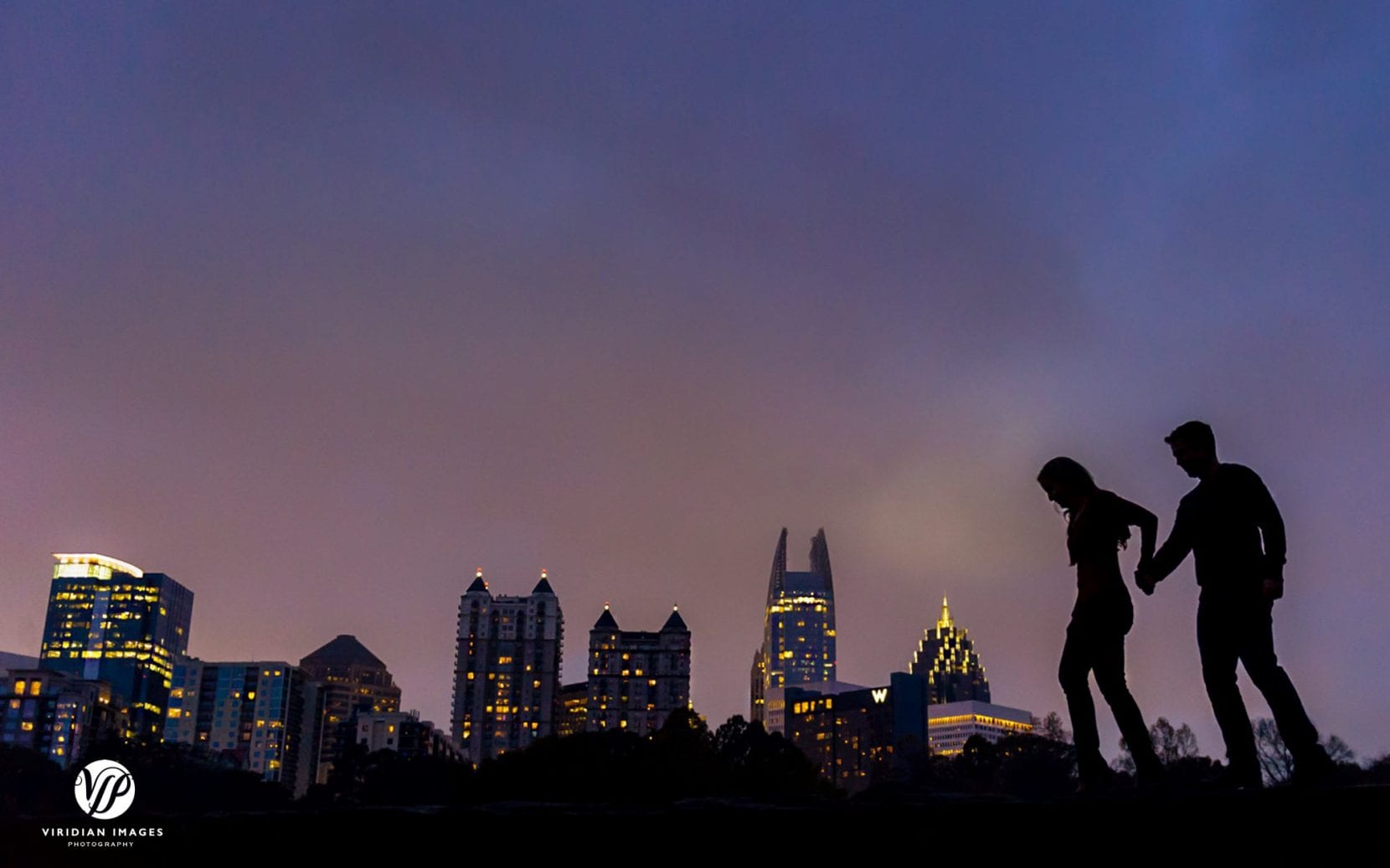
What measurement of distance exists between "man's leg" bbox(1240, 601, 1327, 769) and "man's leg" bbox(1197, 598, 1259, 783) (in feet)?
0.24

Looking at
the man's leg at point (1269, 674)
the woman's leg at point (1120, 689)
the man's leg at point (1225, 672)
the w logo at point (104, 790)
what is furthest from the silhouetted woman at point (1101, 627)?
the w logo at point (104, 790)

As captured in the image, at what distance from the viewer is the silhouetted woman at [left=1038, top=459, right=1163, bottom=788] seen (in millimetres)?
7273

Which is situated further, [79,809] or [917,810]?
[79,809]

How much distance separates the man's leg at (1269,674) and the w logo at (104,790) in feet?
20.7

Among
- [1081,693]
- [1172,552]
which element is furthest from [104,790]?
[1172,552]

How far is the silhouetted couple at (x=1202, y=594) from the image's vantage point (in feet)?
21.7

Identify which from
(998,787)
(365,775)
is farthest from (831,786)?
(365,775)

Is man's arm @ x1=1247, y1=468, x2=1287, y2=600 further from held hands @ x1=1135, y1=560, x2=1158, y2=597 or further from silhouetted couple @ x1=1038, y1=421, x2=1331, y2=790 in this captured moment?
held hands @ x1=1135, y1=560, x2=1158, y2=597

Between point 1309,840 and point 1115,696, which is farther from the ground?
point 1115,696

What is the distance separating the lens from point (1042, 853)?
4.59 metres

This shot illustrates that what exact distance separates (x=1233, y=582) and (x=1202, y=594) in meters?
0.27

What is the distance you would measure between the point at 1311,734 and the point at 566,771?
187 feet

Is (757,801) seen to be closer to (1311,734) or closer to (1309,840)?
(1309,840)

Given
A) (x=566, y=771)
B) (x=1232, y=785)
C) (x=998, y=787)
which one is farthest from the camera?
(x=998, y=787)
